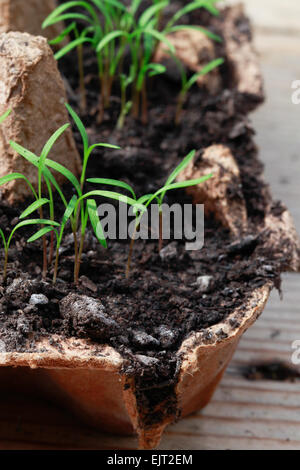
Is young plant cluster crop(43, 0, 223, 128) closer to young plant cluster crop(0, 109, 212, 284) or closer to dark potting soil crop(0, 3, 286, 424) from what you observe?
dark potting soil crop(0, 3, 286, 424)

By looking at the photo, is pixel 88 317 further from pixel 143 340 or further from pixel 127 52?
pixel 127 52

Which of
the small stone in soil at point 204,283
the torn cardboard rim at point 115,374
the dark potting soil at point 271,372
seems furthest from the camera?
the dark potting soil at point 271,372

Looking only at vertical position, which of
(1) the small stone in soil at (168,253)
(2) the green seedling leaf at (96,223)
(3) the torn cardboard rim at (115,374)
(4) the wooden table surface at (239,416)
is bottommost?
(4) the wooden table surface at (239,416)

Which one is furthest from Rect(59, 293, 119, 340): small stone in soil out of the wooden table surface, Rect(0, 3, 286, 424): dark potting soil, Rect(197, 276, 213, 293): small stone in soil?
the wooden table surface

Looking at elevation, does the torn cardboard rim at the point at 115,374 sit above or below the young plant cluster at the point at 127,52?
below

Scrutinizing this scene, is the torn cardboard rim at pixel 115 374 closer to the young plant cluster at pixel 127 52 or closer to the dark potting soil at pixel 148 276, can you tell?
the dark potting soil at pixel 148 276

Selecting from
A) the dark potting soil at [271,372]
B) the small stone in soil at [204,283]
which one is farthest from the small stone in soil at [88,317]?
the dark potting soil at [271,372]

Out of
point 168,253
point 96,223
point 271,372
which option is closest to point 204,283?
point 168,253

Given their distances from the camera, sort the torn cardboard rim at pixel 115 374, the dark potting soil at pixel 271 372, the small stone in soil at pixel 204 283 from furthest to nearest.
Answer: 1. the dark potting soil at pixel 271 372
2. the small stone in soil at pixel 204 283
3. the torn cardboard rim at pixel 115 374
